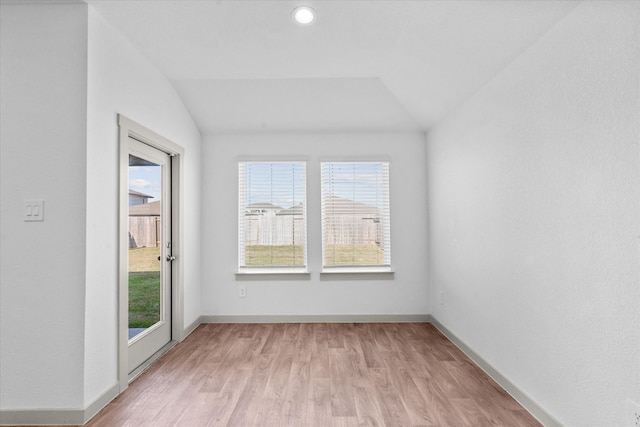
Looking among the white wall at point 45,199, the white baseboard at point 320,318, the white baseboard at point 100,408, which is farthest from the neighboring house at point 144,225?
the white baseboard at point 320,318

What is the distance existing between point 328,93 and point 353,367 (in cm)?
269

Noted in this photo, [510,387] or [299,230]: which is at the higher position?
[299,230]

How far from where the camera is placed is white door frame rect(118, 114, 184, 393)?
2293 millimetres

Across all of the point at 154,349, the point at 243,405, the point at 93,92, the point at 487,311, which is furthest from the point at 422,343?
the point at 93,92

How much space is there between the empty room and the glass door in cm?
3

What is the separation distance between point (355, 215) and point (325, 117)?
1251 millimetres

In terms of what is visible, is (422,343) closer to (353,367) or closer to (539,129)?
(353,367)

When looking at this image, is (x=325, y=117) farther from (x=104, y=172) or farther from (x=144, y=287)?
(x=144, y=287)

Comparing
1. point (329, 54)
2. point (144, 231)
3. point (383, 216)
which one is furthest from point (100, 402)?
point (383, 216)

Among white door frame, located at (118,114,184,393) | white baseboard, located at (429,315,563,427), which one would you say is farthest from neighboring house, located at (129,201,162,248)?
white baseboard, located at (429,315,563,427)

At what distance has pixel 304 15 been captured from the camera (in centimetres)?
218

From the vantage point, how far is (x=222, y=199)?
155 inches

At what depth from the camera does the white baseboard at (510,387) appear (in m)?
1.90

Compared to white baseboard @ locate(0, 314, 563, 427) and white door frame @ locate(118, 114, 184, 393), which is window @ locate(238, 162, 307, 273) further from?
white baseboard @ locate(0, 314, 563, 427)
